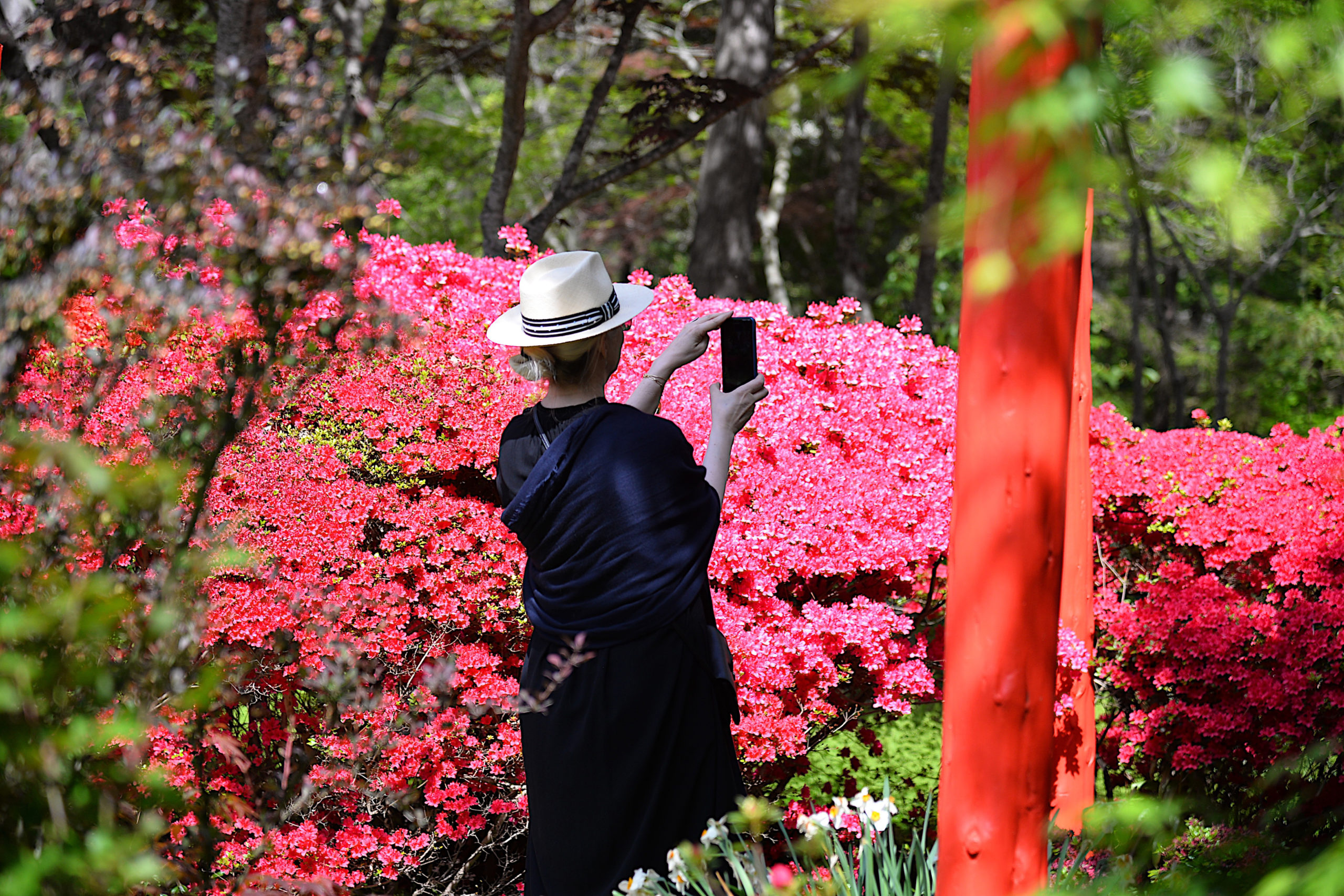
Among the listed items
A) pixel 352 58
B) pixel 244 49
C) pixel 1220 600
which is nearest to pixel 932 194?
pixel 352 58

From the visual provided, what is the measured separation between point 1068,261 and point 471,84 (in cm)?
2125

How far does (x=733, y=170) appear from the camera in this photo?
354 inches

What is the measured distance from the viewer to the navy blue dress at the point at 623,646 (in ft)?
7.86

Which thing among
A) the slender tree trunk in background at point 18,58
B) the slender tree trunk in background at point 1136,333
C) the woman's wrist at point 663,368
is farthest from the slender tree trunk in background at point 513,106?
the slender tree trunk in background at point 1136,333

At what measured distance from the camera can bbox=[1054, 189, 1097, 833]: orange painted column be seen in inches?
163

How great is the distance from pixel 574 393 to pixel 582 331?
0.56 feet

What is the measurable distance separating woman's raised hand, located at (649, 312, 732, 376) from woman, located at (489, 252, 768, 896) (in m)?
0.15

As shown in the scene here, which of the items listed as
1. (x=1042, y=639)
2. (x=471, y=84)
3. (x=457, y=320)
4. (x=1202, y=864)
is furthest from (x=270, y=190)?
(x=471, y=84)

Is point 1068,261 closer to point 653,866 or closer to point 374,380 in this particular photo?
point 653,866

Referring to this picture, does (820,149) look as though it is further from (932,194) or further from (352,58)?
(352,58)

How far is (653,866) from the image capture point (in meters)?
2.46

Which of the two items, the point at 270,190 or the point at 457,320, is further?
the point at 457,320

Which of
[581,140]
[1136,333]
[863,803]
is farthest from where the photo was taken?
[1136,333]

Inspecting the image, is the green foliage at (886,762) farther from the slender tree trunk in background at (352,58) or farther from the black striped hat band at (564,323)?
the slender tree trunk in background at (352,58)
